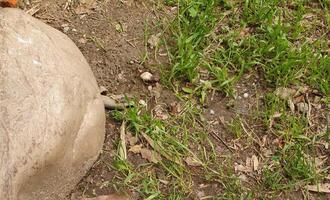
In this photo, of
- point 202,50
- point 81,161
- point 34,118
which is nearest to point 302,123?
point 202,50

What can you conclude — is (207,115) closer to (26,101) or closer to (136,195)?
(136,195)

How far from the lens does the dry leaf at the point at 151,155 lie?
329 centimetres

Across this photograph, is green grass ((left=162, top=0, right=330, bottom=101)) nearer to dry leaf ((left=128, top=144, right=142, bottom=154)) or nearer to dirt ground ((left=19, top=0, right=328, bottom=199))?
dirt ground ((left=19, top=0, right=328, bottom=199))

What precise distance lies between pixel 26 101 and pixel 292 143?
1.50 m

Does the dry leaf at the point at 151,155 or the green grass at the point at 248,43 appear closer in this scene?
the dry leaf at the point at 151,155

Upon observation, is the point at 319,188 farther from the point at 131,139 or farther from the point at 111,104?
the point at 111,104

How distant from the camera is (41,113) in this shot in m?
2.77

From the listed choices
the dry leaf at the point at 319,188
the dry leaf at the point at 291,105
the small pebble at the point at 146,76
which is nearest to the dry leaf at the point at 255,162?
the dry leaf at the point at 319,188

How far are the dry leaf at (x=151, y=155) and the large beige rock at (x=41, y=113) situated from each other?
29 cm

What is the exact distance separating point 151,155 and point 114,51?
0.76m

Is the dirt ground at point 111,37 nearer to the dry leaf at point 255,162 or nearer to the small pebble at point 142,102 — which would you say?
the small pebble at point 142,102

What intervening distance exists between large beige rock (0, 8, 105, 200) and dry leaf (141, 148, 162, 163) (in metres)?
0.29

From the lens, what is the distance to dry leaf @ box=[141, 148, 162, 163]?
10.8ft

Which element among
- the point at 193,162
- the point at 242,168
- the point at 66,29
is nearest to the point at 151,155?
the point at 193,162
